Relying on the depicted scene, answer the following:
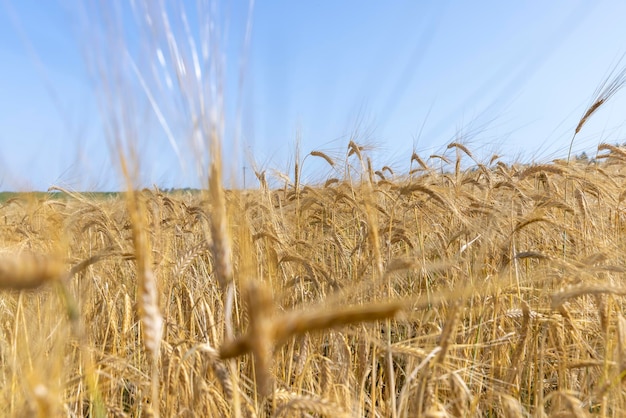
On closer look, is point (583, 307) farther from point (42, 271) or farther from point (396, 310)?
point (42, 271)

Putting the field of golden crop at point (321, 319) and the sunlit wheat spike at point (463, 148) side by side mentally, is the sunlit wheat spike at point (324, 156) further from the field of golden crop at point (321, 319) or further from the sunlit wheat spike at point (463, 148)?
the sunlit wheat spike at point (463, 148)

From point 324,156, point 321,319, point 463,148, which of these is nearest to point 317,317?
point 321,319

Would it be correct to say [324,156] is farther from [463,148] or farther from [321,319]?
[321,319]

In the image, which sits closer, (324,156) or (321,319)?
(321,319)

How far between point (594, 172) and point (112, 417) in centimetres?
388

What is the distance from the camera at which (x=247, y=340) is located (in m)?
0.48

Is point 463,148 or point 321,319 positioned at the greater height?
point 463,148

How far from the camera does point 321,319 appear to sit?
0.44m

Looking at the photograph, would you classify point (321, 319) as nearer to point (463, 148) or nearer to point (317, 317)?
point (317, 317)

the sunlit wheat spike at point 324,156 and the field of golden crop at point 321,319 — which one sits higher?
the sunlit wheat spike at point 324,156

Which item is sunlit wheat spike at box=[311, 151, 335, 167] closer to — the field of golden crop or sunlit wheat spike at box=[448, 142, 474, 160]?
the field of golden crop

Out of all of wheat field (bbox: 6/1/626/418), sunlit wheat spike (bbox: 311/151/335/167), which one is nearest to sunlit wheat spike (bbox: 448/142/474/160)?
wheat field (bbox: 6/1/626/418)

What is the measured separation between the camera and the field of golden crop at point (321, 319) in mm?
766

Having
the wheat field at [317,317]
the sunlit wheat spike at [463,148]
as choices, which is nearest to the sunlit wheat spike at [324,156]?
the wheat field at [317,317]
